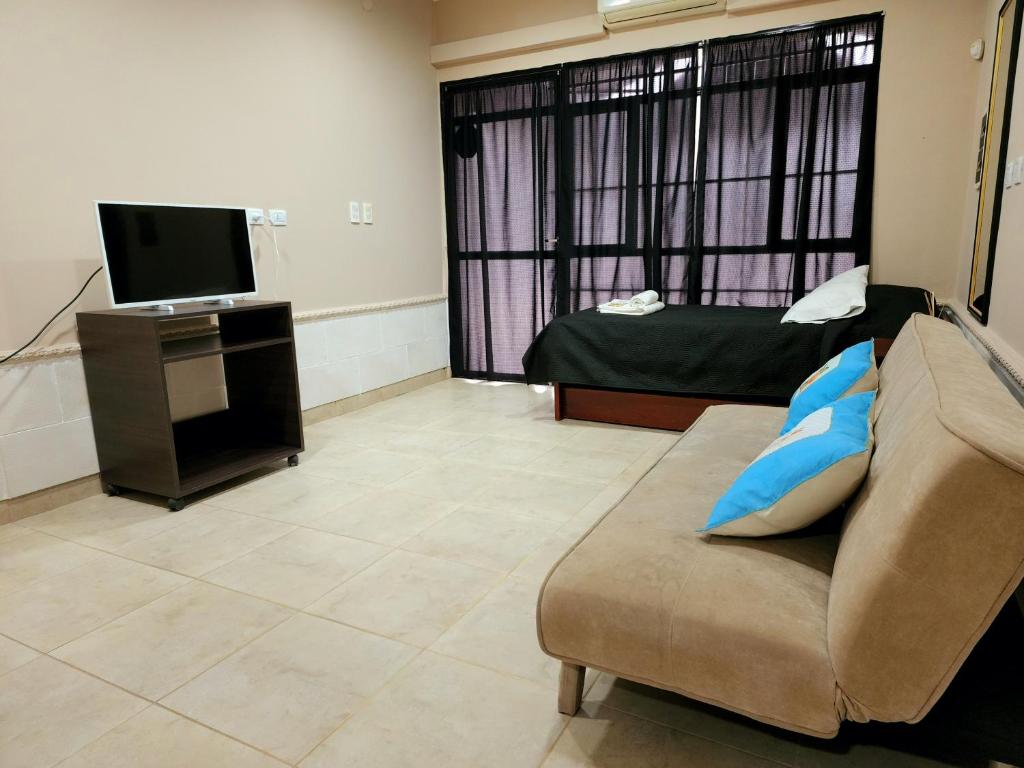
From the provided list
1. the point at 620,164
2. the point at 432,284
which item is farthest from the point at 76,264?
the point at 620,164

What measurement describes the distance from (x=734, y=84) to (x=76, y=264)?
12.8 ft

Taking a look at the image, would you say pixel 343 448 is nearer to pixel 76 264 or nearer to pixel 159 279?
pixel 159 279

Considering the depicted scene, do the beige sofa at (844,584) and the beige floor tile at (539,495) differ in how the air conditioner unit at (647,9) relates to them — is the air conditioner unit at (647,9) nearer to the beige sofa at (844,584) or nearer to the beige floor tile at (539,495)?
the beige floor tile at (539,495)

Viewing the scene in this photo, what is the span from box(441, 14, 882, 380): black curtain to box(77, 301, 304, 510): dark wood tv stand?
222cm

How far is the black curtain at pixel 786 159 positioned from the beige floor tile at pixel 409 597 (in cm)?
304

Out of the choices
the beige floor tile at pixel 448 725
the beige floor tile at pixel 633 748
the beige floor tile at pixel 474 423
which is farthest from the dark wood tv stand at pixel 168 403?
the beige floor tile at pixel 633 748

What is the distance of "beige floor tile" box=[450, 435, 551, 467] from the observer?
11.2ft

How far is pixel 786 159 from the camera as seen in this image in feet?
13.5

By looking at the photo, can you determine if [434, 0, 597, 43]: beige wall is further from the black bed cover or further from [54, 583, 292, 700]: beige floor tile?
[54, 583, 292, 700]: beige floor tile

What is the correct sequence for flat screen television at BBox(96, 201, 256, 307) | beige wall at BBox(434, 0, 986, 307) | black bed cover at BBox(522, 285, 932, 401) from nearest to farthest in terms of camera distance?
flat screen television at BBox(96, 201, 256, 307) → black bed cover at BBox(522, 285, 932, 401) → beige wall at BBox(434, 0, 986, 307)

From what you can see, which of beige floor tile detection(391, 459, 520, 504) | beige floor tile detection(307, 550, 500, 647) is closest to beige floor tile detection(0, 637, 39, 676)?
beige floor tile detection(307, 550, 500, 647)

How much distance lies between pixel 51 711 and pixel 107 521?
1273 mm

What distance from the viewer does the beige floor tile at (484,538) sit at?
2.35 metres

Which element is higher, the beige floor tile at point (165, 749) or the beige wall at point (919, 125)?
the beige wall at point (919, 125)
